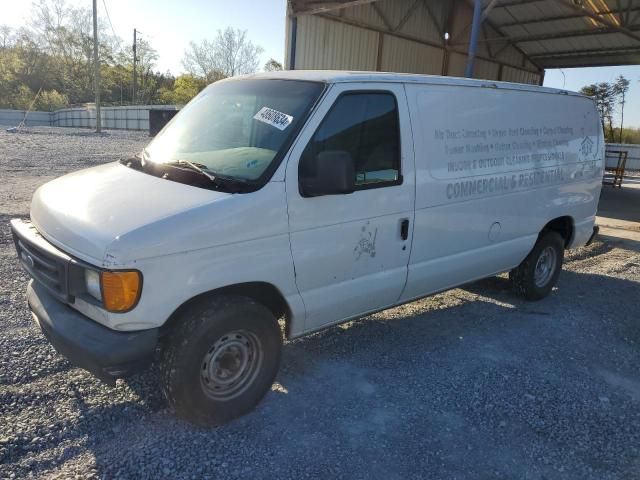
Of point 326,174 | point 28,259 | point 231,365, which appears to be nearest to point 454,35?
point 326,174

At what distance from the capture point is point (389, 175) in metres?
3.69

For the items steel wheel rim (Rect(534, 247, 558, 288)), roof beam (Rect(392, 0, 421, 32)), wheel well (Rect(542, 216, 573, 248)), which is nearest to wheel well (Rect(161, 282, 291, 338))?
steel wheel rim (Rect(534, 247, 558, 288))

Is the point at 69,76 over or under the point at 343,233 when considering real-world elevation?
over

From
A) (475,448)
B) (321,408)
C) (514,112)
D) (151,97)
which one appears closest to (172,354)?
(321,408)

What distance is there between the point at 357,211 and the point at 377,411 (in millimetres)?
1388

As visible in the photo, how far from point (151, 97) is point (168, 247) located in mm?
62363

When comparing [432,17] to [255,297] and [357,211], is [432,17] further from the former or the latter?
[255,297]

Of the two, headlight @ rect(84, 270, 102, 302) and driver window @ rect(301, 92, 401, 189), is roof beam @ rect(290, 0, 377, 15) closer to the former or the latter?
driver window @ rect(301, 92, 401, 189)

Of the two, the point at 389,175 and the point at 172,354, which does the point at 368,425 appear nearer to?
the point at 172,354

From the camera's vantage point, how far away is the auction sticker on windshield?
328 cm

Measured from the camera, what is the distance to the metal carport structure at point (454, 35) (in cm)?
1309

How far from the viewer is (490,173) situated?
14.8 feet

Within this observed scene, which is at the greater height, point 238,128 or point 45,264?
point 238,128

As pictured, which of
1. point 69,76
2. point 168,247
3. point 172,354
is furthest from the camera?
point 69,76
